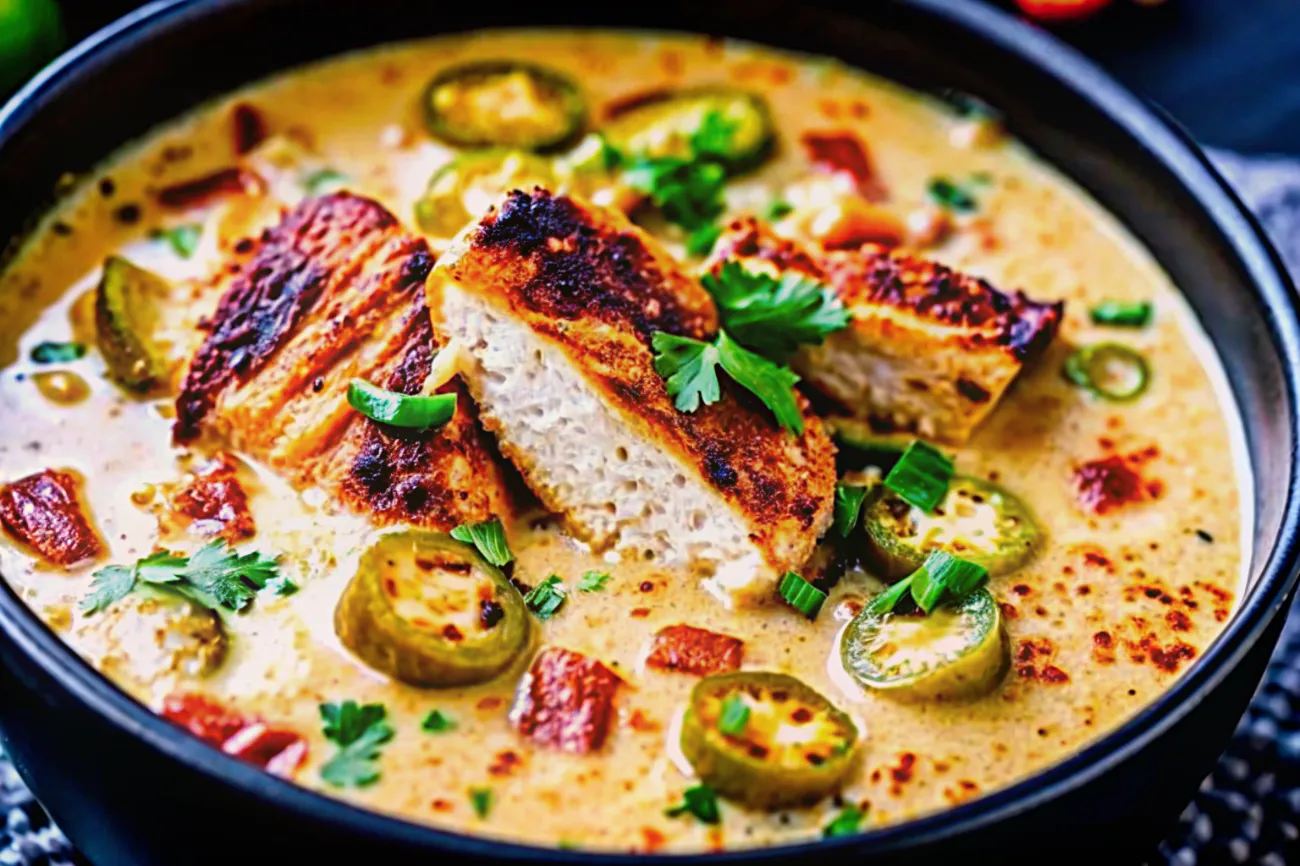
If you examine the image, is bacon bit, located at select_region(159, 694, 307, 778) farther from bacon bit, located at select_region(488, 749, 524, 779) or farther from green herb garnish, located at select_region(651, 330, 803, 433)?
green herb garnish, located at select_region(651, 330, 803, 433)

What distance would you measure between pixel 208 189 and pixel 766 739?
7.83ft

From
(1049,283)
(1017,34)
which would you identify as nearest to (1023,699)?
(1049,283)

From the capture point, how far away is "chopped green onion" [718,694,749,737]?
10.7ft

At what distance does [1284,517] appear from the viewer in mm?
3596

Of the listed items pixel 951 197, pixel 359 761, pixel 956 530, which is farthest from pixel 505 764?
pixel 951 197

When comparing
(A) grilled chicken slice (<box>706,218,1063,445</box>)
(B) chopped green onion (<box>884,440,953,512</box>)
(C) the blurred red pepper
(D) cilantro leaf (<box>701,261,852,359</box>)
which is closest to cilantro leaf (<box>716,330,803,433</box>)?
(D) cilantro leaf (<box>701,261,852,359</box>)

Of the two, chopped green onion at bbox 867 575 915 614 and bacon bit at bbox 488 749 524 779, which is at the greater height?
chopped green onion at bbox 867 575 915 614

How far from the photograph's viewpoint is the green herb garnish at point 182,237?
14.9ft

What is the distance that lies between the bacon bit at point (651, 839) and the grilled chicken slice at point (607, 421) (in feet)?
2.06

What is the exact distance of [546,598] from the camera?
144 inches

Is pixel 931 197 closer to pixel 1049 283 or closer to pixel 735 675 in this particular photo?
pixel 1049 283

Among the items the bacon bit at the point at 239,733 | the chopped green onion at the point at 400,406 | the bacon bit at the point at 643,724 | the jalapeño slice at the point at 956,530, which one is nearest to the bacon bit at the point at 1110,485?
the jalapeño slice at the point at 956,530

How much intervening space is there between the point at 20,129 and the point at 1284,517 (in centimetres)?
317

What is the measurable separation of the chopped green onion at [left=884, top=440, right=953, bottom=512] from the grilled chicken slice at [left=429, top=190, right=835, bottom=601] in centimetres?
17
